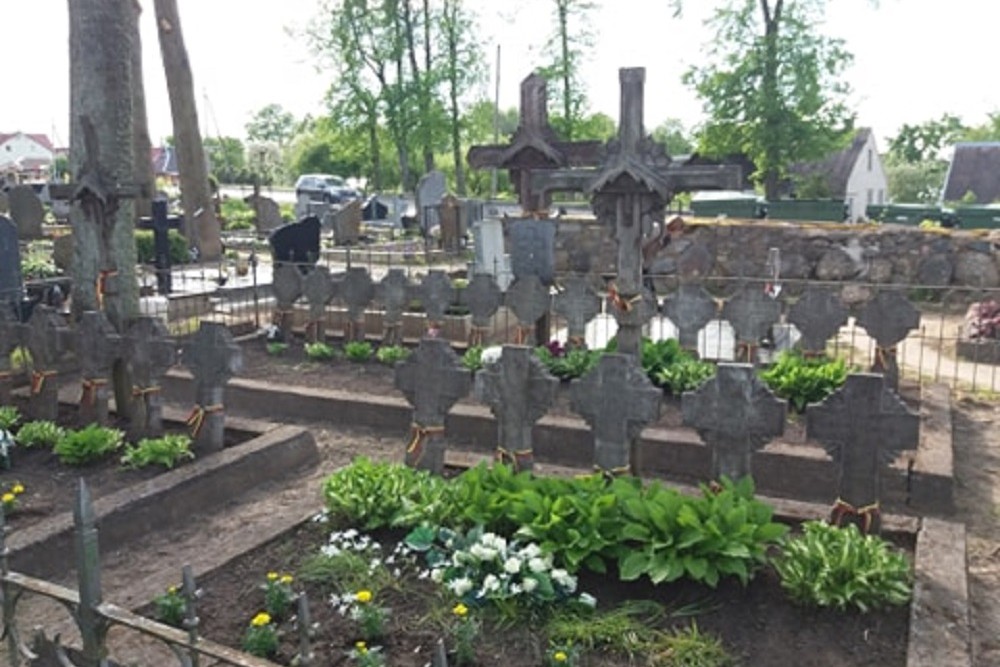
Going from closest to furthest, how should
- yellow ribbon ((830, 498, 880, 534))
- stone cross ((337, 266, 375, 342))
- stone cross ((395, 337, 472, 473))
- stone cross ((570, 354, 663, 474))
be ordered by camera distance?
yellow ribbon ((830, 498, 880, 534))
stone cross ((570, 354, 663, 474))
stone cross ((395, 337, 472, 473))
stone cross ((337, 266, 375, 342))

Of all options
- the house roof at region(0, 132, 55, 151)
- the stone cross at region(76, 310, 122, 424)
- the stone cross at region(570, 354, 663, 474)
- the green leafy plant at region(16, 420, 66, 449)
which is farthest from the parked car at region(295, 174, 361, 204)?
the house roof at region(0, 132, 55, 151)

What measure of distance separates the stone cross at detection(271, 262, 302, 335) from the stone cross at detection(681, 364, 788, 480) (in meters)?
7.06

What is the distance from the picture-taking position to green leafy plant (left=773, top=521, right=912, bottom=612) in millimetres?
3947

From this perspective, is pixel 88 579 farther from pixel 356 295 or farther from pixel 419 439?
pixel 356 295

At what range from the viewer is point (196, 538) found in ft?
18.1

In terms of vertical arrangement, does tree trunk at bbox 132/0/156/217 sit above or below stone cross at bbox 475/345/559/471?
above

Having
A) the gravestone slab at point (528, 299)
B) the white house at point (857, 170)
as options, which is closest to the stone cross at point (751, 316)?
the gravestone slab at point (528, 299)

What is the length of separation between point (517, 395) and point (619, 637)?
187cm


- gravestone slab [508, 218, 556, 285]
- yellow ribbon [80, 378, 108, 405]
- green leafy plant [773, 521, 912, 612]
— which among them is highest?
gravestone slab [508, 218, 556, 285]

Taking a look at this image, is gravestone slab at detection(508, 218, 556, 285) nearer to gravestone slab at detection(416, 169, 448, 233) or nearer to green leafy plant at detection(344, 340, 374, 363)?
green leafy plant at detection(344, 340, 374, 363)

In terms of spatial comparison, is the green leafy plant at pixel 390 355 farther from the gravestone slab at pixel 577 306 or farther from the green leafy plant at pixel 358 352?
the gravestone slab at pixel 577 306

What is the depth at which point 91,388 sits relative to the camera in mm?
7176

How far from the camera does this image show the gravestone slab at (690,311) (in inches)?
360

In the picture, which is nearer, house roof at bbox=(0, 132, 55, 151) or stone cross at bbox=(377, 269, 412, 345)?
stone cross at bbox=(377, 269, 412, 345)
